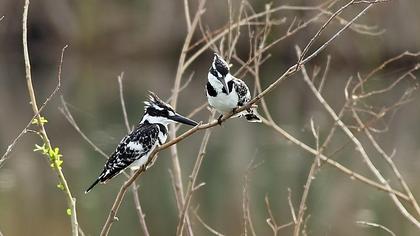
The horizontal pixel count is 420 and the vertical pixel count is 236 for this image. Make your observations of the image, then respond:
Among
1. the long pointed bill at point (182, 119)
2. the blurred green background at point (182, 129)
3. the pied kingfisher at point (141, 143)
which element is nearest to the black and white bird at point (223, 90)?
the long pointed bill at point (182, 119)

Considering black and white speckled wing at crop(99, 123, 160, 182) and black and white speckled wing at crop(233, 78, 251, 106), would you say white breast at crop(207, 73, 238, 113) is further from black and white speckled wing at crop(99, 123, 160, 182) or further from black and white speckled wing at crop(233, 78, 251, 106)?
black and white speckled wing at crop(99, 123, 160, 182)

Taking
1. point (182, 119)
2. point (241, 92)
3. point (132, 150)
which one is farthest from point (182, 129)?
point (241, 92)

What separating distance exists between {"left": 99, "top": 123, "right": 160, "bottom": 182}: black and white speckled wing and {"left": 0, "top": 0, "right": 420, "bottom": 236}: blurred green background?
1.22 metres

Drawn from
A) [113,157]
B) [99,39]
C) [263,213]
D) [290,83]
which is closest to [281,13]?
[290,83]

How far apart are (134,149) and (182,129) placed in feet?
36.1

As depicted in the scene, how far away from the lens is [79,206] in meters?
13.4

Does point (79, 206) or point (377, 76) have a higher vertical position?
point (79, 206)

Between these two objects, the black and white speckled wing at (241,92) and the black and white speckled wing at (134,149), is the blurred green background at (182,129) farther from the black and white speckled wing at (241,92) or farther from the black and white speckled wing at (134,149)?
the black and white speckled wing at (241,92)

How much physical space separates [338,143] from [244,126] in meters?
2.80

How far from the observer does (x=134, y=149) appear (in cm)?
573

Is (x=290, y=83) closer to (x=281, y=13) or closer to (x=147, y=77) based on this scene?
(x=281, y=13)

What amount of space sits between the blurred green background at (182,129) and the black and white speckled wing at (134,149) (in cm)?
122

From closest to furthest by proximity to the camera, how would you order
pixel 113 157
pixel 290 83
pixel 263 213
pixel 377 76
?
pixel 113 157
pixel 263 213
pixel 377 76
pixel 290 83

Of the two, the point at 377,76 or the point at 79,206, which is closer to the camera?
the point at 79,206
